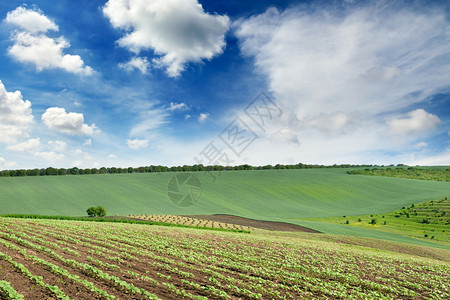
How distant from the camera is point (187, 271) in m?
15.4

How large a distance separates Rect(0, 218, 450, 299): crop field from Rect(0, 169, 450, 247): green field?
80.2 ft

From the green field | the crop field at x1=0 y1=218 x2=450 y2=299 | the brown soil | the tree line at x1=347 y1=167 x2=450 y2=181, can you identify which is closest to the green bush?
the green field

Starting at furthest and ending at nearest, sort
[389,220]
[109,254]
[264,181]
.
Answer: [264,181]
[389,220]
[109,254]

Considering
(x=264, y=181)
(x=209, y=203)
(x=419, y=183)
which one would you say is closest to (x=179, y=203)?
(x=209, y=203)

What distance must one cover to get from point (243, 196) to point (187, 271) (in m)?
60.4

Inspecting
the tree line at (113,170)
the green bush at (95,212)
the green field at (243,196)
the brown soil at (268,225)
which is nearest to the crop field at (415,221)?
the green field at (243,196)

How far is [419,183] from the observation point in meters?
104

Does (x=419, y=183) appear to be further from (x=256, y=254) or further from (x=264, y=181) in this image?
(x=256, y=254)

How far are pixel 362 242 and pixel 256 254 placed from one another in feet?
66.0

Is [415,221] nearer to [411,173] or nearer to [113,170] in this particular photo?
[411,173]

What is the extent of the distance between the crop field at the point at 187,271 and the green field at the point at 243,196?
2445cm

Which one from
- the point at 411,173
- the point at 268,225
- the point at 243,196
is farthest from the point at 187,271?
the point at 411,173

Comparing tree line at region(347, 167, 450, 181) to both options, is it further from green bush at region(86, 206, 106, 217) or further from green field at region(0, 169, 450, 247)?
green bush at region(86, 206, 106, 217)

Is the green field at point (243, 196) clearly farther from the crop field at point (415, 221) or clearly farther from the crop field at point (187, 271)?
the crop field at point (187, 271)
